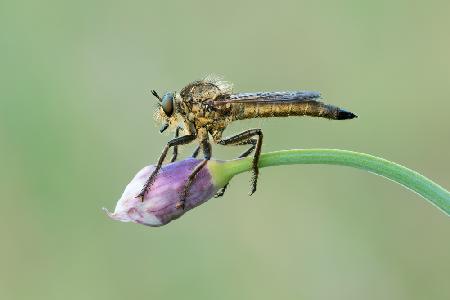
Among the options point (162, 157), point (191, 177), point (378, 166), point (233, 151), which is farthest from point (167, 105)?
point (233, 151)

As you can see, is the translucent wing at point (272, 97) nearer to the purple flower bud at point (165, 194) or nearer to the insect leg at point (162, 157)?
the insect leg at point (162, 157)

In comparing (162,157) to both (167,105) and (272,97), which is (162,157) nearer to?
(167,105)

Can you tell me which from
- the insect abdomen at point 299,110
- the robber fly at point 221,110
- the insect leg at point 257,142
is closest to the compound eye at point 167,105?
the robber fly at point 221,110

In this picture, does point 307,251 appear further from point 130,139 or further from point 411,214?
point 130,139

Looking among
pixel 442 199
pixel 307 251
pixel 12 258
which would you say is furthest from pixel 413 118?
pixel 442 199

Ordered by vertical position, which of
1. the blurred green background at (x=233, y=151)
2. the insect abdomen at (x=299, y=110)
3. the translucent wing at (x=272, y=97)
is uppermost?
the translucent wing at (x=272, y=97)

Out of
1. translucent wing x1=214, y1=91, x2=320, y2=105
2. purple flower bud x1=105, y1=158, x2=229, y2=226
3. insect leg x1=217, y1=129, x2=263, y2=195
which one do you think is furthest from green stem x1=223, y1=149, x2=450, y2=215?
translucent wing x1=214, y1=91, x2=320, y2=105

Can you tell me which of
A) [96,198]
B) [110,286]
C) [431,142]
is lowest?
[110,286]
